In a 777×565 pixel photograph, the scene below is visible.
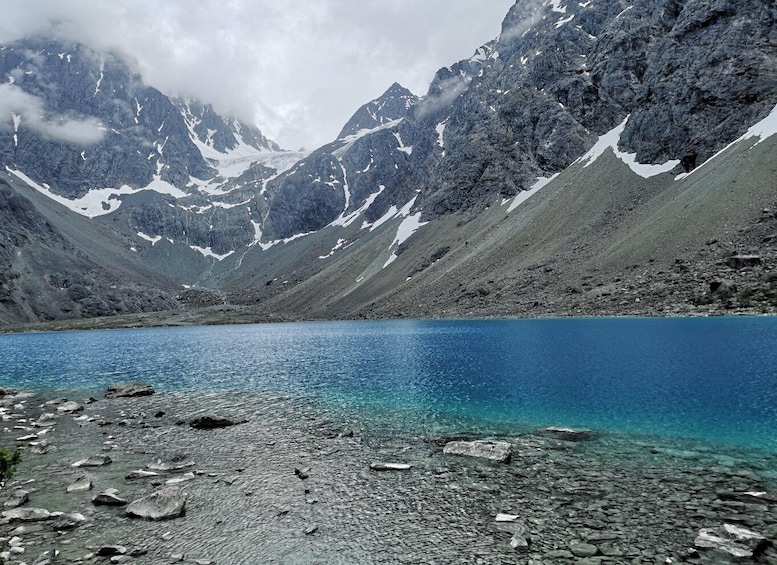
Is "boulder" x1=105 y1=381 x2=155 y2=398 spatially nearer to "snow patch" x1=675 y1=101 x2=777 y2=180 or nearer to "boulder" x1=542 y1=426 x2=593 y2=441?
"boulder" x1=542 y1=426 x2=593 y2=441

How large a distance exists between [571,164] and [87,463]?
15019cm

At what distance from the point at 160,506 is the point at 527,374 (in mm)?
28802

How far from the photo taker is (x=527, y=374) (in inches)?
1432

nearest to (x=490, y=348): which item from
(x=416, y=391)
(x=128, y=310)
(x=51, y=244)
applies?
(x=416, y=391)

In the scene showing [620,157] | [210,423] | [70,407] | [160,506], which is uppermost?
[620,157]

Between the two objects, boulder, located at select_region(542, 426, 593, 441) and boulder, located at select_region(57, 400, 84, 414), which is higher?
boulder, located at select_region(542, 426, 593, 441)

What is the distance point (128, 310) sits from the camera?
199 meters

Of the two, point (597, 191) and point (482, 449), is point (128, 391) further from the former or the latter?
point (597, 191)

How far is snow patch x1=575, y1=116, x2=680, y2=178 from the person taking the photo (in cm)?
11088

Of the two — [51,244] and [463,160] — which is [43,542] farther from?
[51,244]

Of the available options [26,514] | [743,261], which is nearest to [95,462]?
[26,514]

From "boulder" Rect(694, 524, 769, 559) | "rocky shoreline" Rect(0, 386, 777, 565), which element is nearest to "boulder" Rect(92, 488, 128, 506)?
"rocky shoreline" Rect(0, 386, 777, 565)

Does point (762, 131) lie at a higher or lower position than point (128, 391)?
higher

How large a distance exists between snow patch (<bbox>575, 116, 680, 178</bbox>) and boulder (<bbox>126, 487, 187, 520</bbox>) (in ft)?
407
